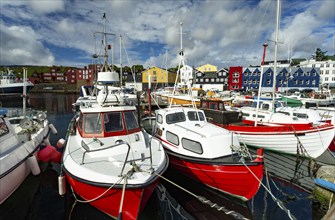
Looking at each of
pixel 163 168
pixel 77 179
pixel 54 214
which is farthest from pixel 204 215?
pixel 54 214

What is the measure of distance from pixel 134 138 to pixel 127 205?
301 cm

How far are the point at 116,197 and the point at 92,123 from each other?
142 inches

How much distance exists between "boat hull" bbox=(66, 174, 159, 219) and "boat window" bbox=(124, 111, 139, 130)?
311 cm

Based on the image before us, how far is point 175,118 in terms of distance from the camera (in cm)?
1075

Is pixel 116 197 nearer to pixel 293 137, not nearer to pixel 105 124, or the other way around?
pixel 105 124

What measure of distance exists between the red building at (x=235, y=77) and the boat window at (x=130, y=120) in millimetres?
61758

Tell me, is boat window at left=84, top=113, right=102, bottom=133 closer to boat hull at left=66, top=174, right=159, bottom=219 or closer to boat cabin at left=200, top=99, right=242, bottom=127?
boat hull at left=66, top=174, right=159, bottom=219

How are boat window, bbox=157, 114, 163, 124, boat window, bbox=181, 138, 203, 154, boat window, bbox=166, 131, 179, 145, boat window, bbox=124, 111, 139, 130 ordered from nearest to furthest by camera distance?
boat window, bbox=181, 138, 203, 154 → boat window, bbox=124, 111, 139, 130 → boat window, bbox=166, 131, 179, 145 → boat window, bbox=157, 114, 163, 124

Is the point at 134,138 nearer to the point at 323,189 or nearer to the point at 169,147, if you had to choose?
the point at 169,147

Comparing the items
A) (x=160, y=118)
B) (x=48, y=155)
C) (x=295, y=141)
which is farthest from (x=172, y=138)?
(x=295, y=141)

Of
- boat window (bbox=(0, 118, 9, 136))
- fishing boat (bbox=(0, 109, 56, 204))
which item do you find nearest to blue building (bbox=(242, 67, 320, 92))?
fishing boat (bbox=(0, 109, 56, 204))

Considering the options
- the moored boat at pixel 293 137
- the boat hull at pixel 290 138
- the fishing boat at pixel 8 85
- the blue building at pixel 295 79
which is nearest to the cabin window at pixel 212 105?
the boat hull at pixel 290 138

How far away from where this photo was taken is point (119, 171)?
20.0 feet

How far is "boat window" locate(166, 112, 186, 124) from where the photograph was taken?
10.6m
